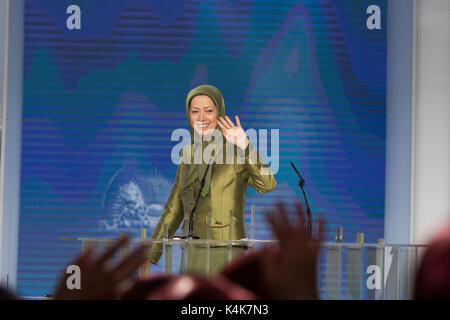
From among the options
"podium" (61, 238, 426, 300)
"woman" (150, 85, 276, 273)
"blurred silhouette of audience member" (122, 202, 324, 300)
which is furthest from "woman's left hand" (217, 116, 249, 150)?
"blurred silhouette of audience member" (122, 202, 324, 300)

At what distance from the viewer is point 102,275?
117mm

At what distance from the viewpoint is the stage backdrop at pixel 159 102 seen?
296 cm

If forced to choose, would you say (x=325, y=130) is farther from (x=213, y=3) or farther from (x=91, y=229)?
(x=91, y=229)

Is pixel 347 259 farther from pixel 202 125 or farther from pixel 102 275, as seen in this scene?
pixel 102 275

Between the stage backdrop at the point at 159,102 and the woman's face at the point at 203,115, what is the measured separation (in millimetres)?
124

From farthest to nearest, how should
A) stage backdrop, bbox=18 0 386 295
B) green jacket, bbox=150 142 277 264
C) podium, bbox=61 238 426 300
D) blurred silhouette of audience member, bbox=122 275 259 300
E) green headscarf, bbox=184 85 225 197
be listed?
stage backdrop, bbox=18 0 386 295
green headscarf, bbox=184 85 225 197
green jacket, bbox=150 142 277 264
podium, bbox=61 238 426 300
blurred silhouette of audience member, bbox=122 275 259 300

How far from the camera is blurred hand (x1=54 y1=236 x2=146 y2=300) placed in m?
0.11

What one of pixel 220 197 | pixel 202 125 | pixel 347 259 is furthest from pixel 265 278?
pixel 202 125

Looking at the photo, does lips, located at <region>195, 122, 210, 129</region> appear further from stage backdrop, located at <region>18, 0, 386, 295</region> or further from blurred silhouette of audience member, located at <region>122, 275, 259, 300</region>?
blurred silhouette of audience member, located at <region>122, 275, 259, 300</region>

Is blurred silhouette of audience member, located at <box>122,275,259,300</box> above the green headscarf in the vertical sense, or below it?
below

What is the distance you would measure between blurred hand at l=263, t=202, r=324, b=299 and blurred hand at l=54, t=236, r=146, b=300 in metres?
0.03

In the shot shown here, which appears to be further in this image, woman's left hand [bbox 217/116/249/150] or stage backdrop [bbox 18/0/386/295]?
stage backdrop [bbox 18/0/386/295]

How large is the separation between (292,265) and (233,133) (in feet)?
9.04

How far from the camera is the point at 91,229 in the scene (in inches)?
117
